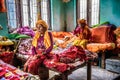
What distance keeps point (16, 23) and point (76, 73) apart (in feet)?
10.7

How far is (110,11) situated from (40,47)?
3.12 m

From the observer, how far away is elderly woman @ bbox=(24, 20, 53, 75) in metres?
3.62

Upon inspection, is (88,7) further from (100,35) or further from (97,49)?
(97,49)

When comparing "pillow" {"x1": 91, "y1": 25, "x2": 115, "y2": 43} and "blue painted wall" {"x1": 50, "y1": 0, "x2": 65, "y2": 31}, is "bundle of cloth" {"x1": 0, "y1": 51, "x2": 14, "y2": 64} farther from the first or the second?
"blue painted wall" {"x1": 50, "y1": 0, "x2": 65, "y2": 31}

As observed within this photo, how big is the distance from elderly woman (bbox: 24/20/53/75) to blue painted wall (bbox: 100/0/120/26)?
9.60 ft

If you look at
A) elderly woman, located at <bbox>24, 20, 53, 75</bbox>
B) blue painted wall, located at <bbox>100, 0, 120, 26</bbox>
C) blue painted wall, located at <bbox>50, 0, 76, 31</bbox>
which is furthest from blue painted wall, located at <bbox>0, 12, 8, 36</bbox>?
blue painted wall, located at <bbox>100, 0, 120, 26</bbox>

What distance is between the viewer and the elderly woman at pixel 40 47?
11.9 feet

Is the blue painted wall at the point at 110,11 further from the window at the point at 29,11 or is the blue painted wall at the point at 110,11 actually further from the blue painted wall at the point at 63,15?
the window at the point at 29,11

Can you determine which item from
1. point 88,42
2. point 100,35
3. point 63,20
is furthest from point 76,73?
point 63,20

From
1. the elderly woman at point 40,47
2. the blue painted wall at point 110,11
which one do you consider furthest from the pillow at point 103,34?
the elderly woman at point 40,47

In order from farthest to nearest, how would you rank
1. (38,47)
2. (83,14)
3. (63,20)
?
(63,20)
(83,14)
(38,47)

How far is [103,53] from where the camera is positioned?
510cm

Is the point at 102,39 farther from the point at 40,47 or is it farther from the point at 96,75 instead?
the point at 40,47

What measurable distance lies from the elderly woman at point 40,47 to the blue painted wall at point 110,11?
293 cm
